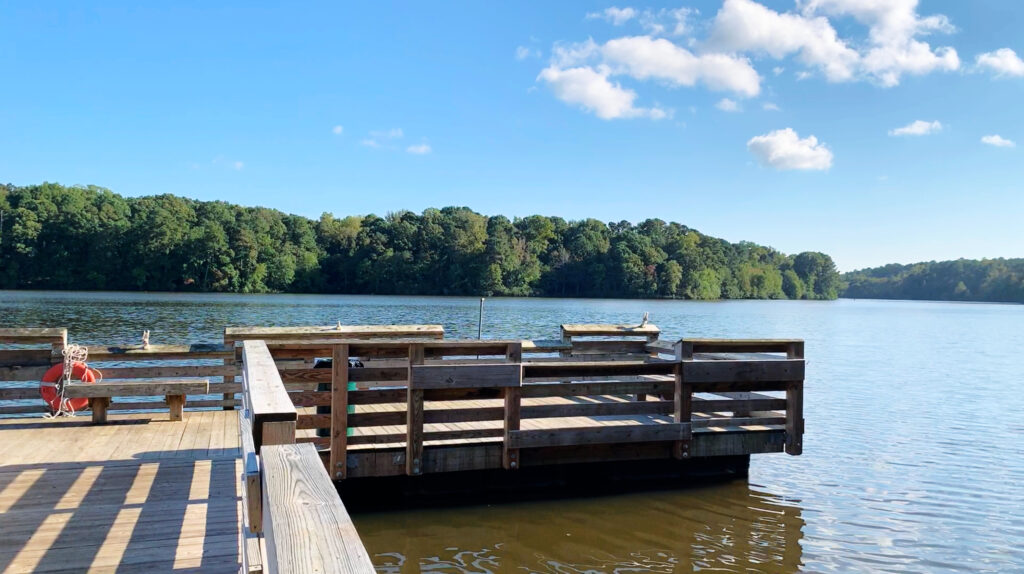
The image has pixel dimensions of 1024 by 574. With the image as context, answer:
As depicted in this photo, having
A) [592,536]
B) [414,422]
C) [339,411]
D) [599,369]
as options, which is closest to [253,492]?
[339,411]

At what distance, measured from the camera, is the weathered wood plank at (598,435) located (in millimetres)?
7062

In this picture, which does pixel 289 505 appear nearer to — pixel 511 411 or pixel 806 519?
pixel 511 411

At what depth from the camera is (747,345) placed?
26.0 feet

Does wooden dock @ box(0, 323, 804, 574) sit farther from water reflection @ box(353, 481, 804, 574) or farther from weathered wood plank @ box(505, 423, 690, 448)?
water reflection @ box(353, 481, 804, 574)

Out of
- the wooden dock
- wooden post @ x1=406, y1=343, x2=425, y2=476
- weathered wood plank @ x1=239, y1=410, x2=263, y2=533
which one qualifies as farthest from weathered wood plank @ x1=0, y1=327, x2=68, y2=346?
weathered wood plank @ x1=239, y1=410, x2=263, y2=533

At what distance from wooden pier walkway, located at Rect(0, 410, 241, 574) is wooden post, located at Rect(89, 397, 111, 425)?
3.3 inches

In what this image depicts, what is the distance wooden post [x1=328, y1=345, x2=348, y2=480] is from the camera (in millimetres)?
6457

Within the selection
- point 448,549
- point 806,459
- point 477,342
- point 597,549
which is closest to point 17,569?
point 448,549

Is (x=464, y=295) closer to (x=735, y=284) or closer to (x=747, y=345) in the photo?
(x=735, y=284)

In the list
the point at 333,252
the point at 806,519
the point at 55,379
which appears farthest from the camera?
the point at 333,252

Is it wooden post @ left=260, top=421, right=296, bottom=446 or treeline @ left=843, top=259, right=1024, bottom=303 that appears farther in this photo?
treeline @ left=843, top=259, right=1024, bottom=303

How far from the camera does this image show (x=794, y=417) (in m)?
8.12

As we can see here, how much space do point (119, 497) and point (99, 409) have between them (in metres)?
3.04

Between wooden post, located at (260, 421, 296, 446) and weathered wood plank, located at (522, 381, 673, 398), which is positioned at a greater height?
wooden post, located at (260, 421, 296, 446)
